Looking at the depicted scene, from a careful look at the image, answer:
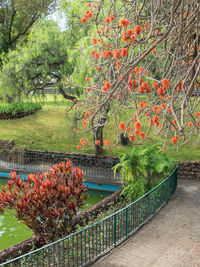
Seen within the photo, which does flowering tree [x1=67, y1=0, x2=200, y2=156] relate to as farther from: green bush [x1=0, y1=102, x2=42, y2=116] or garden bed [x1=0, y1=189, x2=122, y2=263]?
green bush [x1=0, y1=102, x2=42, y2=116]

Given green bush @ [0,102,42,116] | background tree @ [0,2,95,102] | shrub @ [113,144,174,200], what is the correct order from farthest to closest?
green bush @ [0,102,42,116] < background tree @ [0,2,95,102] < shrub @ [113,144,174,200]

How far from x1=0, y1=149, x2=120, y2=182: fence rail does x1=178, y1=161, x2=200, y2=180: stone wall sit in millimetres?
3147

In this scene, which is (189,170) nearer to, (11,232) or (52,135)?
(11,232)

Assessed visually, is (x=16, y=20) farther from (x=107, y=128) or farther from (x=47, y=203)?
(x=47, y=203)

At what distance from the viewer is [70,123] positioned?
18672 millimetres

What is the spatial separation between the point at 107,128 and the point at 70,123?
675 centimetres

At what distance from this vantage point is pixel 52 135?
25.5m

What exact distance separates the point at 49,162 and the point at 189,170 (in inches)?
320

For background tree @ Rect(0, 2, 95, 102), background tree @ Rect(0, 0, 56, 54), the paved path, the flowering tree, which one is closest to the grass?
background tree @ Rect(0, 2, 95, 102)

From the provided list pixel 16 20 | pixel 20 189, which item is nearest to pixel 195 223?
pixel 20 189

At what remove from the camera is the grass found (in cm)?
2062

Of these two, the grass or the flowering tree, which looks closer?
the flowering tree

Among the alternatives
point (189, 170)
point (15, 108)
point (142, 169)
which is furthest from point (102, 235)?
point (15, 108)

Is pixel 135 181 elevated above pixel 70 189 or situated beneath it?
situated beneath
